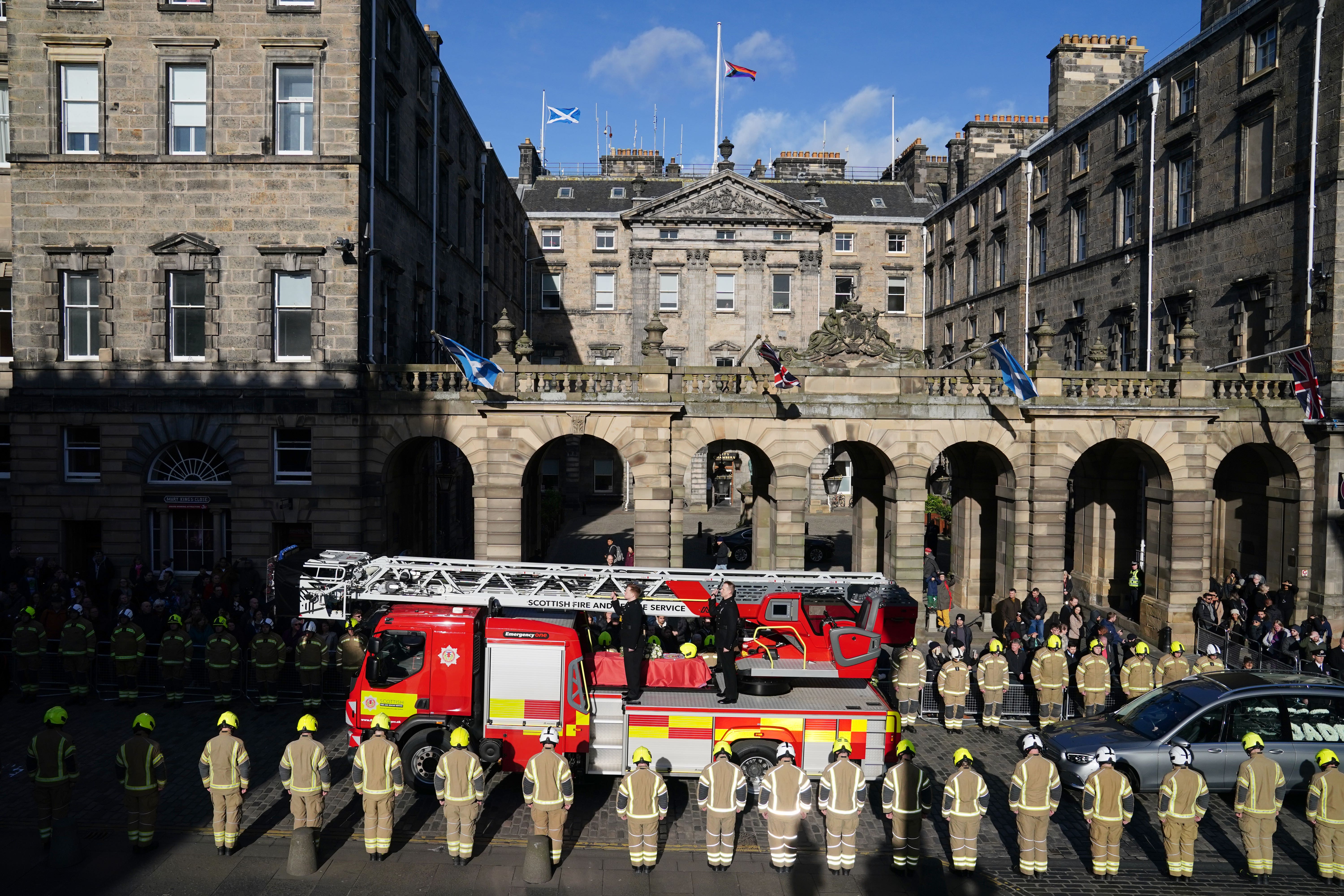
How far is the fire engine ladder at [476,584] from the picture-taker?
13.7 m

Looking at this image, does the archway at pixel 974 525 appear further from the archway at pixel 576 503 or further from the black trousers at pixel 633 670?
the black trousers at pixel 633 670

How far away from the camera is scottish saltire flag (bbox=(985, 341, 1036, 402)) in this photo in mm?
21406

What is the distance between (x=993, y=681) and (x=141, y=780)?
13613 millimetres

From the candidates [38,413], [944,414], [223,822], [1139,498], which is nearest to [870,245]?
[1139,498]

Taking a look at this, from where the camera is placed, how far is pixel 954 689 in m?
15.8

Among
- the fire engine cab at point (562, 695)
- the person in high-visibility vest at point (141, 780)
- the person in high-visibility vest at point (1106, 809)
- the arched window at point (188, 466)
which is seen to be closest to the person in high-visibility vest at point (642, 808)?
the fire engine cab at point (562, 695)

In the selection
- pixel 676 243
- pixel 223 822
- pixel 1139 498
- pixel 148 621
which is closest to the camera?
pixel 223 822

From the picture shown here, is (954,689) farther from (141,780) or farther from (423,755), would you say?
(141,780)

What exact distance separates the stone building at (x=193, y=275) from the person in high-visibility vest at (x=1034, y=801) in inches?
695

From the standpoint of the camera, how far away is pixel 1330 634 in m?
18.4

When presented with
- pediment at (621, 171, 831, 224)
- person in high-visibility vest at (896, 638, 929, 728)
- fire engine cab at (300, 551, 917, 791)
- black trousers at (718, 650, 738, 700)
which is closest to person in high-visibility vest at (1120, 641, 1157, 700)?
person in high-visibility vest at (896, 638, 929, 728)

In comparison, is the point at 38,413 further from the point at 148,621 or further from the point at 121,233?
the point at 148,621

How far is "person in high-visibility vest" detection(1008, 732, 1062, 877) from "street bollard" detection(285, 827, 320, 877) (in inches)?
338

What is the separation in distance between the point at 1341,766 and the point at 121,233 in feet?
91.6
